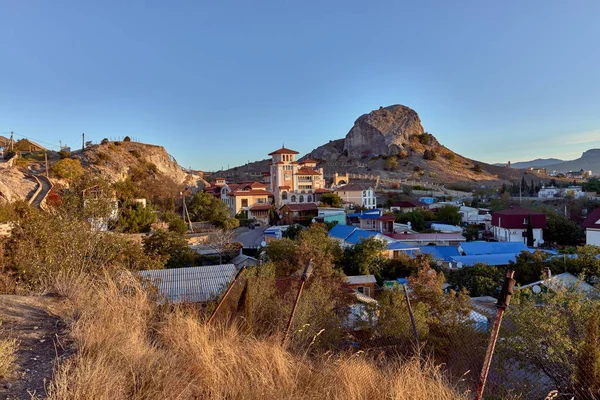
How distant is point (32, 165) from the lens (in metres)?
27.3

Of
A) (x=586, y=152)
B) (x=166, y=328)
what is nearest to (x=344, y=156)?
(x=166, y=328)

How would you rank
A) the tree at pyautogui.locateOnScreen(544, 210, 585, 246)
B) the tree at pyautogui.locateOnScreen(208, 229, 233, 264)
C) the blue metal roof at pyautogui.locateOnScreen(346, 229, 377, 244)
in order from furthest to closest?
1. the tree at pyautogui.locateOnScreen(544, 210, 585, 246)
2. the blue metal roof at pyautogui.locateOnScreen(346, 229, 377, 244)
3. the tree at pyautogui.locateOnScreen(208, 229, 233, 264)

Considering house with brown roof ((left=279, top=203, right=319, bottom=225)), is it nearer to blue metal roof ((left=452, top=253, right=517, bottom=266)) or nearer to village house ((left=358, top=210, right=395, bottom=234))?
village house ((left=358, top=210, right=395, bottom=234))

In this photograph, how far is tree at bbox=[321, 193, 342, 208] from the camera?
3330 centimetres

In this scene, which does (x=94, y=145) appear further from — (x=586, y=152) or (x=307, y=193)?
(x=586, y=152)

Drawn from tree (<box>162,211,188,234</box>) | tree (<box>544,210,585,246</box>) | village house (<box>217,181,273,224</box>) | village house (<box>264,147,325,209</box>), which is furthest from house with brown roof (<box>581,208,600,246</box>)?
tree (<box>162,211,188,234</box>)

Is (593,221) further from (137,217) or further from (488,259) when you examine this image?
(137,217)

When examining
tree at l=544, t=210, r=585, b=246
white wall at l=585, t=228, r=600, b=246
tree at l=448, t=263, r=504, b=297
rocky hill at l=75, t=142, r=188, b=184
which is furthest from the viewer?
rocky hill at l=75, t=142, r=188, b=184

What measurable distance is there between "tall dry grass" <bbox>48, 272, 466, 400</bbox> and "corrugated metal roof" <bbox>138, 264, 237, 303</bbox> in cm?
409

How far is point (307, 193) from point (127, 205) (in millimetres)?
18320

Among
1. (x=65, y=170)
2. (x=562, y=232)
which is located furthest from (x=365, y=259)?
(x=65, y=170)

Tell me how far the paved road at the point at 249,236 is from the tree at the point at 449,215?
1561 cm

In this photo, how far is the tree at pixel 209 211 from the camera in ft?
91.4

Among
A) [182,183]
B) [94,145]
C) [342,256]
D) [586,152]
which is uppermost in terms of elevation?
[586,152]
